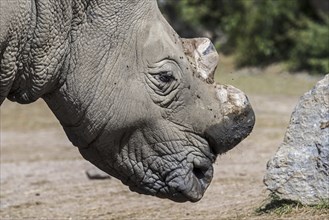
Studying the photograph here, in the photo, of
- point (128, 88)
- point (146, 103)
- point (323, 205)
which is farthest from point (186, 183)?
point (323, 205)

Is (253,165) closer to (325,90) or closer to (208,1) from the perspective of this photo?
(325,90)

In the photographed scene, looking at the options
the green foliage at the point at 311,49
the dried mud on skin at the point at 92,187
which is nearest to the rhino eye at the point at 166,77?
the dried mud on skin at the point at 92,187

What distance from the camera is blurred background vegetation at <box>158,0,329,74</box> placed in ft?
69.5

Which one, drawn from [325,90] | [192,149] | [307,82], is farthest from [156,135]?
[307,82]

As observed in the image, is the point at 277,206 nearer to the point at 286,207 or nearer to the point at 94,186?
the point at 286,207

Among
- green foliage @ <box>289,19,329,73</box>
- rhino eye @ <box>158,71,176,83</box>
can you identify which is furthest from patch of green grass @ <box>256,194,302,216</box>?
green foliage @ <box>289,19,329,73</box>

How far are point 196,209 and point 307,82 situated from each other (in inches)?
461

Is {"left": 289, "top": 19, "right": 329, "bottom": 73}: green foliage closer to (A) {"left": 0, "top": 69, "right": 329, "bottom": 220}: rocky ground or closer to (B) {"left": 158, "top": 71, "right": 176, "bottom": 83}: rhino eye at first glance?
(A) {"left": 0, "top": 69, "right": 329, "bottom": 220}: rocky ground

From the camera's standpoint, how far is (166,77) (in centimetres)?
507

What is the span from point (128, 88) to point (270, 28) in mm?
17937

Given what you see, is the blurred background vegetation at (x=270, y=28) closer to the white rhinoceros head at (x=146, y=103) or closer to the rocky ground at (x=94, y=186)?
the rocky ground at (x=94, y=186)

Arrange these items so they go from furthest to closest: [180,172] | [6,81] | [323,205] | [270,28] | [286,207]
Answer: [270,28] → [286,207] → [323,205] → [180,172] → [6,81]

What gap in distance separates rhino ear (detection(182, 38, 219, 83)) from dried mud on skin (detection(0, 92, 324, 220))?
0.87 m

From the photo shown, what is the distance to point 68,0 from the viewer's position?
4773mm
